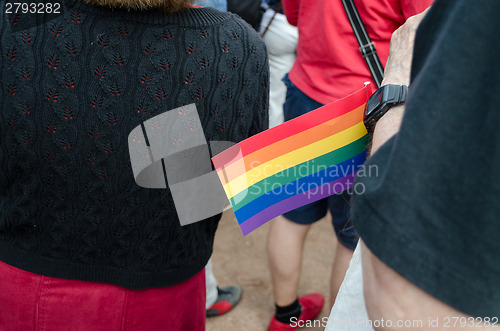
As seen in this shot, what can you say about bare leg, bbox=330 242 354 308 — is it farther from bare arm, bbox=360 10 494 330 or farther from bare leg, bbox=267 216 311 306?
bare arm, bbox=360 10 494 330

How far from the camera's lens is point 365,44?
1871 millimetres

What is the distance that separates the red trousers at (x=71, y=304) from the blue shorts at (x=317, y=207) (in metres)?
0.98

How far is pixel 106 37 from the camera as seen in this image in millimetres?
1038

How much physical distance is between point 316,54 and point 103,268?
4.23 feet

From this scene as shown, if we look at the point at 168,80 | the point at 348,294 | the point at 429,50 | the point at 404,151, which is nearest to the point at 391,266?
the point at 404,151

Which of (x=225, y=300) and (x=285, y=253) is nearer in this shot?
(x=285, y=253)

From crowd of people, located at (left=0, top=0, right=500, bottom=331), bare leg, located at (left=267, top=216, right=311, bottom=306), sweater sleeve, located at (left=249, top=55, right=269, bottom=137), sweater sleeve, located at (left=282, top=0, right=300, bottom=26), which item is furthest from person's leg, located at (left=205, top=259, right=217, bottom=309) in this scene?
sweater sleeve, located at (left=282, top=0, right=300, bottom=26)

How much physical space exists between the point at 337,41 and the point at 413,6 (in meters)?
0.33

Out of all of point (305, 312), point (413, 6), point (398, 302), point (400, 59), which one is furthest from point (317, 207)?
point (398, 302)

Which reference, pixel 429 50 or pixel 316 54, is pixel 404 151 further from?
pixel 316 54

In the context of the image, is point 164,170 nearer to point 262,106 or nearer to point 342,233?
point 262,106

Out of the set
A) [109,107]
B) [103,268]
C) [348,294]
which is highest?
[109,107]

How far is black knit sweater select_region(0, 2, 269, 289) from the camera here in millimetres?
1028

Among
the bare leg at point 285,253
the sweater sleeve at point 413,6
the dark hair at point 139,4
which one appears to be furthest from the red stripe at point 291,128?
the bare leg at point 285,253
